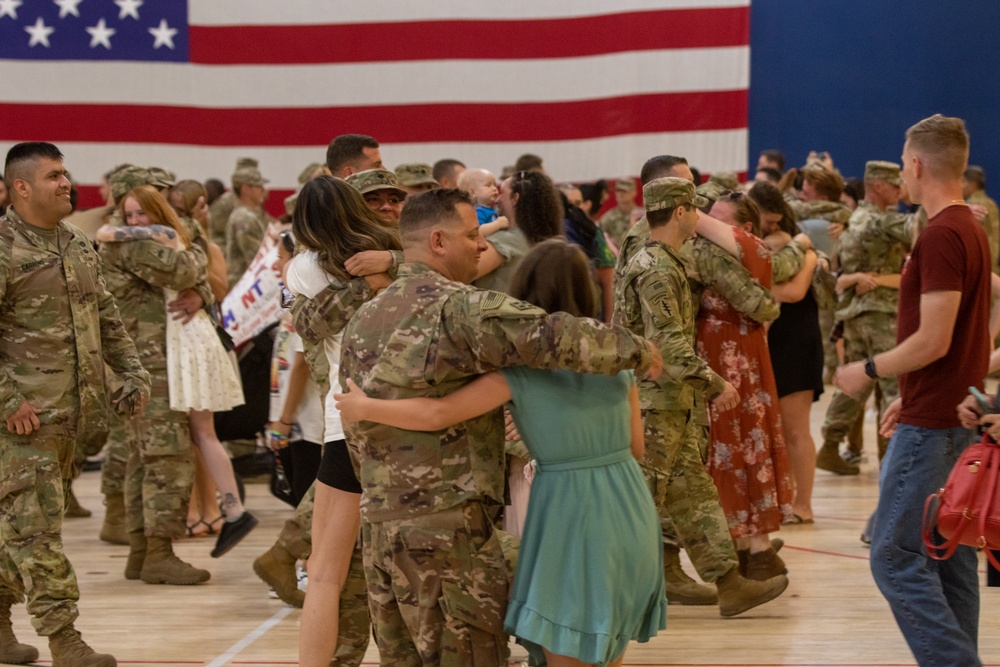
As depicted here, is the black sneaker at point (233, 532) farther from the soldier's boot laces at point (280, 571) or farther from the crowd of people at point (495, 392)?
the soldier's boot laces at point (280, 571)

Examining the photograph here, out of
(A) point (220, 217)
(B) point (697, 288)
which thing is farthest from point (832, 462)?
(A) point (220, 217)

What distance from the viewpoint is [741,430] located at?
5.26 meters

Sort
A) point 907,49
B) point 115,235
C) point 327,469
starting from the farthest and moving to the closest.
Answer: point 907,49
point 115,235
point 327,469

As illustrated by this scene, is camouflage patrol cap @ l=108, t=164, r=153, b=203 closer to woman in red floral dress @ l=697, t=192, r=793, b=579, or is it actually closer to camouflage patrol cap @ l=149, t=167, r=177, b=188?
camouflage patrol cap @ l=149, t=167, r=177, b=188

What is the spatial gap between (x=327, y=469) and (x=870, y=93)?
31.1 feet

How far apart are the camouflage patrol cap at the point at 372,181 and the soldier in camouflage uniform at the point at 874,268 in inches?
144

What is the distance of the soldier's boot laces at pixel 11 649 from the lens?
15.1 feet

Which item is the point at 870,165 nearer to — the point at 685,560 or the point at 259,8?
the point at 685,560

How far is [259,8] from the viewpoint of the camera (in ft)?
40.1

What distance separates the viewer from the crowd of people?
2855mm

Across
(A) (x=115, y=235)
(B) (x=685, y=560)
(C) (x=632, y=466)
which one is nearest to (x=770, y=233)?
(B) (x=685, y=560)

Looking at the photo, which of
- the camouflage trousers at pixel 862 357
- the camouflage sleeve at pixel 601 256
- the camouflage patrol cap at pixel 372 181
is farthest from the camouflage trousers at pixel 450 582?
the camouflage trousers at pixel 862 357

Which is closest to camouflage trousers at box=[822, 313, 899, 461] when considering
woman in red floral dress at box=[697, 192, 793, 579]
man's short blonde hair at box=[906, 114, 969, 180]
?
woman in red floral dress at box=[697, 192, 793, 579]

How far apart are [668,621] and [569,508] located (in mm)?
2293
